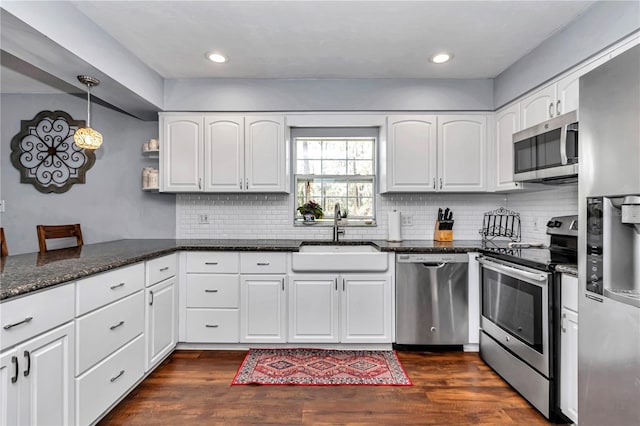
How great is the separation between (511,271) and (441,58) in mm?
1787

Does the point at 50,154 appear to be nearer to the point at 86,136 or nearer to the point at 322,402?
the point at 86,136

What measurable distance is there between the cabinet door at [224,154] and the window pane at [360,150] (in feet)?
3.86

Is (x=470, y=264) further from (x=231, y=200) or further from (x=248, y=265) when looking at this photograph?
(x=231, y=200)

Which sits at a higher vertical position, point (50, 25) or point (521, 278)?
point (50, 25)

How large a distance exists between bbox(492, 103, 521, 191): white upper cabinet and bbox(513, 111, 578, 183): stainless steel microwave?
328mm

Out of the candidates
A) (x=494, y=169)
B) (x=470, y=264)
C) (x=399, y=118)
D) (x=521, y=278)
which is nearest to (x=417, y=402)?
(x=521, y=278)

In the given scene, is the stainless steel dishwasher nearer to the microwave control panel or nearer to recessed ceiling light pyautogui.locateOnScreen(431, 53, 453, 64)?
the microwave control panel

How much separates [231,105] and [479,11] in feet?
7.22

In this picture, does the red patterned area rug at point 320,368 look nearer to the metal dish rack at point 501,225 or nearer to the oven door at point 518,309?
the oven door at point 518,309

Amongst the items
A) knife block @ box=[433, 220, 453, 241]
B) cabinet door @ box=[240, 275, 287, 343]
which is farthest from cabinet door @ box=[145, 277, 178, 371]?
knife block @ box=[433, 220, 453, 241]

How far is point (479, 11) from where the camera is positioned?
2.21 m

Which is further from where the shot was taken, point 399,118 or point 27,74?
point 399,118

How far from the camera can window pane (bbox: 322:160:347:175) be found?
3744 mm

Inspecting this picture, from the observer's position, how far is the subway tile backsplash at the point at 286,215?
3605mm
